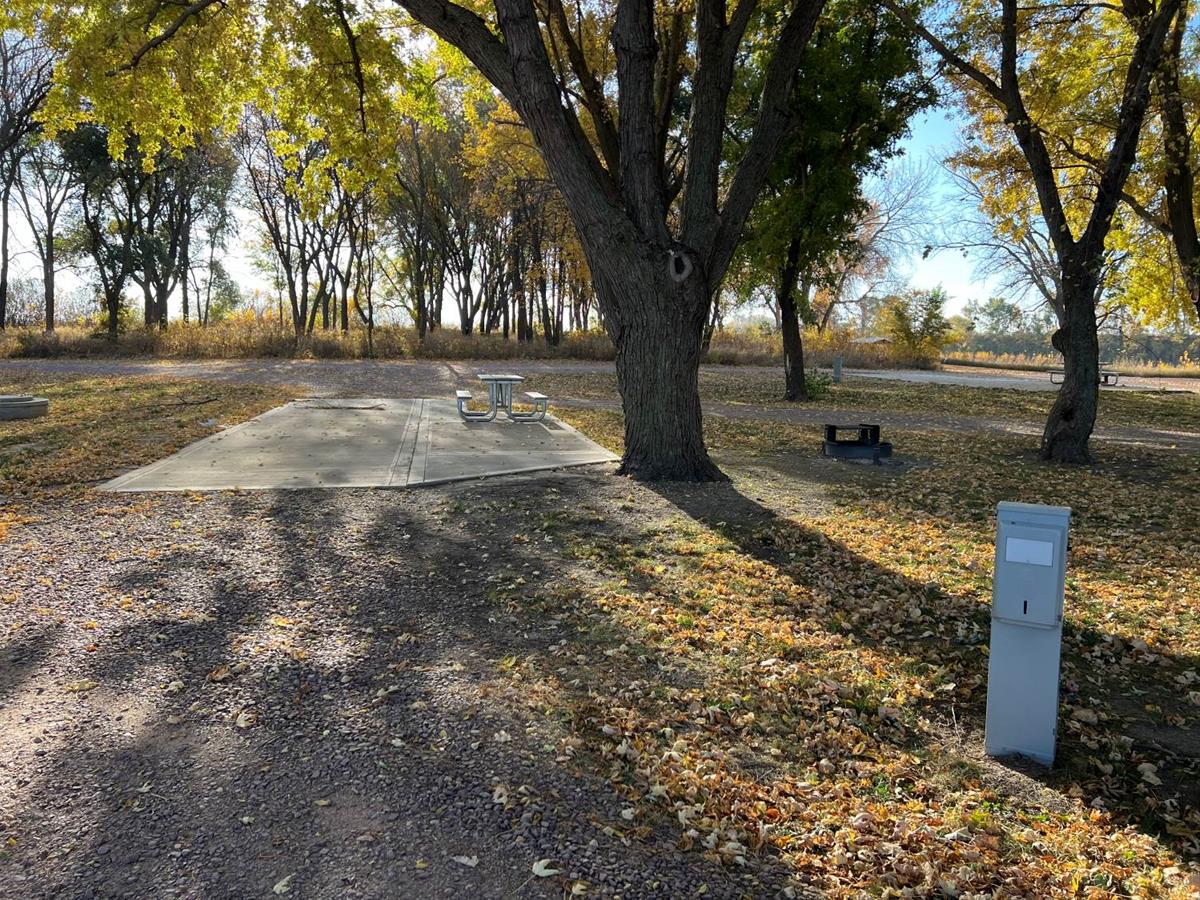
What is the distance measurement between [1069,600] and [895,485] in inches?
135

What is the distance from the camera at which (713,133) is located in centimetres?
731

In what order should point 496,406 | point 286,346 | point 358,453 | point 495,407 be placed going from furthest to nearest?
point 286,346 → point 496,406 → point 495,407 → point 358,453

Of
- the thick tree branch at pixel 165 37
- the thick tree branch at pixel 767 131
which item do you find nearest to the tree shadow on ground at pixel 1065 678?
the thick tree branch at pixel 767 131

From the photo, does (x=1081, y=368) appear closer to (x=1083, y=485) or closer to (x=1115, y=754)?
(x=1083, y=485)

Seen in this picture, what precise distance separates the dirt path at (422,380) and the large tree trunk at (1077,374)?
342 centimetres

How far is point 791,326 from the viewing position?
1786 centimetres

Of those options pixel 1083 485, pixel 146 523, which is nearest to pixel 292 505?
pixel 146 523

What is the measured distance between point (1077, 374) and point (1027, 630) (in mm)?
7708

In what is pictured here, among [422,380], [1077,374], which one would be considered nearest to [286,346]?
[422,380]

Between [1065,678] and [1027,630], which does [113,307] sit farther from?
[1027,630]

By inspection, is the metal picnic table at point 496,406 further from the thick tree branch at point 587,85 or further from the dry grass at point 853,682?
the dry grass at point 853,682

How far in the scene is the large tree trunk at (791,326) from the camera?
1689 cm

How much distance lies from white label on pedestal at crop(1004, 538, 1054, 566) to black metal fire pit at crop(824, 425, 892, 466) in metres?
6.69

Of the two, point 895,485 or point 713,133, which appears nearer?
point 713,133
